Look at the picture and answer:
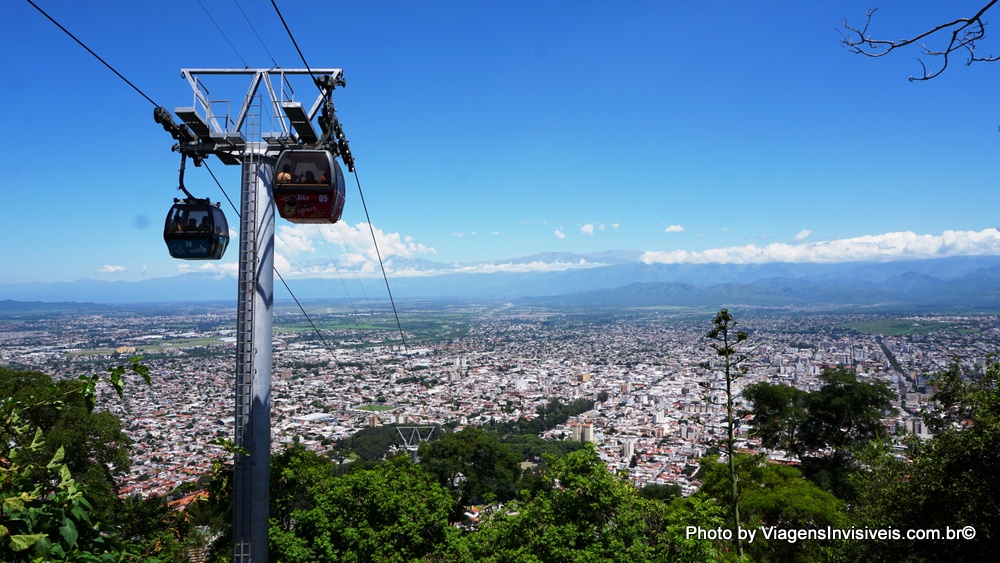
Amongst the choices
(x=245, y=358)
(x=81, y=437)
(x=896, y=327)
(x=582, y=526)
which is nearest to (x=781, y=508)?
(x=582, y=526)

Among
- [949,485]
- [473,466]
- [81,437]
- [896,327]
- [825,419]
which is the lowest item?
[896,327]

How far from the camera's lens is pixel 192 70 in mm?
6043

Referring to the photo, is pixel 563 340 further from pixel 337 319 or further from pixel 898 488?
pixel 898 488

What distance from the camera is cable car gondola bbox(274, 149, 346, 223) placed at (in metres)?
5.45

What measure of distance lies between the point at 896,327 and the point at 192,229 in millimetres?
69268

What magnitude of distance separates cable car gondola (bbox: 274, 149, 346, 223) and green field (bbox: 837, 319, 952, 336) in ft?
202

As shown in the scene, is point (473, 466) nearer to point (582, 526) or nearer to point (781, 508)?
point (582, 526)

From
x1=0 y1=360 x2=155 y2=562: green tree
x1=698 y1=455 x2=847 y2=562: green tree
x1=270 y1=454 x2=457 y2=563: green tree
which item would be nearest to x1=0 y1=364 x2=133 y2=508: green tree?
x1=270 y1=454 x2=457 y2=563: green tree

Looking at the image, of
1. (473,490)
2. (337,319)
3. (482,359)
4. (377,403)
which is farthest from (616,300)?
(473,490)

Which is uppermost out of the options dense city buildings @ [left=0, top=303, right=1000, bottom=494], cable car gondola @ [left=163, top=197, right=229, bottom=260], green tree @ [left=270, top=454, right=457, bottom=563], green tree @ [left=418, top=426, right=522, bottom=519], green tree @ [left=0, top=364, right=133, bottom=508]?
cable car gondola @ [left=163, top=197, right=229, bottom=260]

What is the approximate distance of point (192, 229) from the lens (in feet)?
19.7

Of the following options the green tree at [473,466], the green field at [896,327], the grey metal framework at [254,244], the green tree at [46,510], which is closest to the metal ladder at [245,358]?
the grey metal framework at [254,244]

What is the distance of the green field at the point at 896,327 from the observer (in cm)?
5250

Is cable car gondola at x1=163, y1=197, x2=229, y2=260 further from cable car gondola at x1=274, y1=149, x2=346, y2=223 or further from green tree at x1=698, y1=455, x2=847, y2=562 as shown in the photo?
green tree at x1=698, y1=455, x2=847, y2=562
